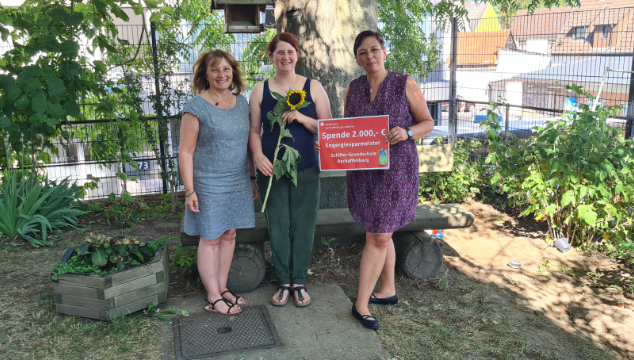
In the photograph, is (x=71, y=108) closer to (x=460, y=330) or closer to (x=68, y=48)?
(x=68, y=48)

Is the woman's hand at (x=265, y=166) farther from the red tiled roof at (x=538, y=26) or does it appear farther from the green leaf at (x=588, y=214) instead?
the red tiled roof at (x=538, y=26)

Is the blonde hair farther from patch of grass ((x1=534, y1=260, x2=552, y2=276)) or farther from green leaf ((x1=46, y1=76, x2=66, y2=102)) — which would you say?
patch of grass ((x1=534, y1=260, x2=552, y2=276))

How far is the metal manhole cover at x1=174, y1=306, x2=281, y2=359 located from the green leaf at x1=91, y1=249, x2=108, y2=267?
0.66 m

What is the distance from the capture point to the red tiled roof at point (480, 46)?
8.18 meters

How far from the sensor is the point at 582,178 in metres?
4.86

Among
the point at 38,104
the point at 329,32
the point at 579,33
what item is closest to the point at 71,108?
the point at 38,104

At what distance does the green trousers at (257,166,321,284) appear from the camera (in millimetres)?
3494

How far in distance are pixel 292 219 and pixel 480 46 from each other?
20.7 ft

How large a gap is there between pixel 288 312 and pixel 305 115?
142cm

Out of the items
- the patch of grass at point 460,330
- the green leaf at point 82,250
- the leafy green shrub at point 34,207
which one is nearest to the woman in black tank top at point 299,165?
the patch of grass at point 460,330

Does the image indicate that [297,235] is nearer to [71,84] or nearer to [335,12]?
[335,12]

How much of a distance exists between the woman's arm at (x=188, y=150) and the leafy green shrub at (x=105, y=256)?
0.68 metres

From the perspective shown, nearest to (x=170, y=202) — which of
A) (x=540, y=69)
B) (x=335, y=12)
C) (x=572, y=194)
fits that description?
(x=335, y=12)

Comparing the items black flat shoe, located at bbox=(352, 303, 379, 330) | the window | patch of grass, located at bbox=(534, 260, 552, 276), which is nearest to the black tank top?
black flat shoe, located at bbox=(352, 303, 379, 330)
